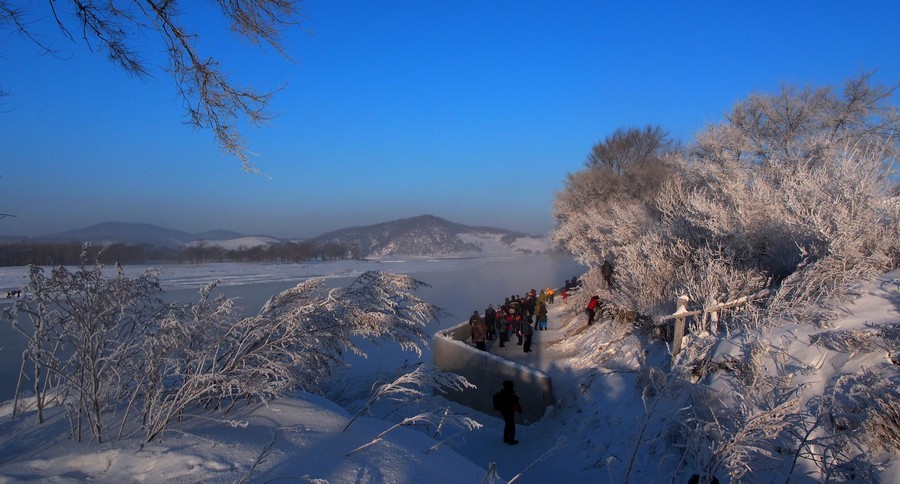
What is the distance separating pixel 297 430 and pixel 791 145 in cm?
2178

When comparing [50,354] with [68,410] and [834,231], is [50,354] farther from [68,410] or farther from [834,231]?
[834,231]

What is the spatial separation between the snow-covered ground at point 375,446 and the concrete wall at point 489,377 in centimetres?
47

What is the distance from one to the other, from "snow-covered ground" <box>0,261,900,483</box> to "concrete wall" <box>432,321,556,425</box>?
47cm

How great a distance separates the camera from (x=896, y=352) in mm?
→ 5645

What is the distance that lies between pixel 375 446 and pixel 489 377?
309 inches

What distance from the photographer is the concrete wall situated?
36.1 feet

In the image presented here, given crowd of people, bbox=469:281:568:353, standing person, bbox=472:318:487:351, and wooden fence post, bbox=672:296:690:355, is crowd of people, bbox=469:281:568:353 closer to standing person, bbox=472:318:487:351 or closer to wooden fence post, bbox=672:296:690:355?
standing person, bbox=472:318:487:351

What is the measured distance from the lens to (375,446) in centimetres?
487

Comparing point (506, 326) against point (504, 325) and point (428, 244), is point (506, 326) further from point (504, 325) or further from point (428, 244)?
point (428, 244)

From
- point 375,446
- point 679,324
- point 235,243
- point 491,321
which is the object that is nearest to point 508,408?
point 679,324

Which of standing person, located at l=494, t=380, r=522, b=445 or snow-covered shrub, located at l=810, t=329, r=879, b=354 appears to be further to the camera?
standing person, located at l=494, t=380, r=522, b=445

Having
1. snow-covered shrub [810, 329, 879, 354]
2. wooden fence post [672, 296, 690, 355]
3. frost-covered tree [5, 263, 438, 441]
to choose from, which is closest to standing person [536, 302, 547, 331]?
wooden fence post [672, 296, 690, 355]

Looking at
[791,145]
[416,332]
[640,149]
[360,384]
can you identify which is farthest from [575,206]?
[416,332]

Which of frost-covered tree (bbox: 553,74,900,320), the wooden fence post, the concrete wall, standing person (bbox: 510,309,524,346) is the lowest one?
the concrete wall
